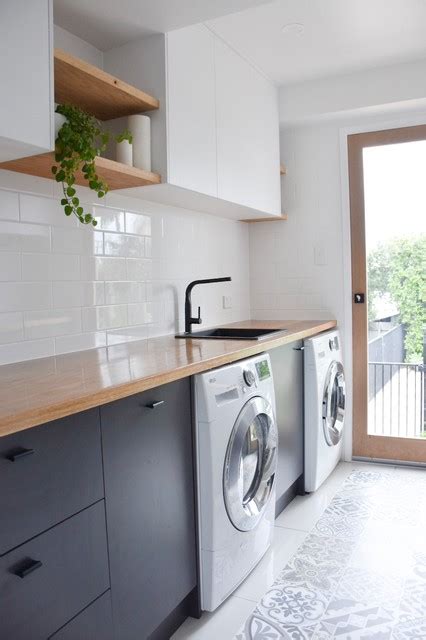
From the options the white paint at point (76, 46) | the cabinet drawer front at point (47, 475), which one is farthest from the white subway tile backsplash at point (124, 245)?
the cabinet drawer front at point (47, 475)

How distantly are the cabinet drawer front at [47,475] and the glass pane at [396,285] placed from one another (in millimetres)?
2478

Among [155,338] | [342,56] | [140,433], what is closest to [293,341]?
[155,338]

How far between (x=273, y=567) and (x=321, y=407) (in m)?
0.97

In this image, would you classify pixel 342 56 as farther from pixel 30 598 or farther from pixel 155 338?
pixel 30 598

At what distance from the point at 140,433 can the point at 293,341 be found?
1.36 m

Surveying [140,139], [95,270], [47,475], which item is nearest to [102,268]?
[95,270]

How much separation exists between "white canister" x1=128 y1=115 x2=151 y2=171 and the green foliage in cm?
185

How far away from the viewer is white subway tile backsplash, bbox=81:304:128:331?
2209 millimetres

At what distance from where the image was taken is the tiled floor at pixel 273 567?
179 centimetres

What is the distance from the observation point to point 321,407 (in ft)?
9.58

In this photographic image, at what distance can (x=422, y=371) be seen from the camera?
3.30 m

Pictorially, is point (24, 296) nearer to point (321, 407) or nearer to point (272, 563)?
point (272, 563)

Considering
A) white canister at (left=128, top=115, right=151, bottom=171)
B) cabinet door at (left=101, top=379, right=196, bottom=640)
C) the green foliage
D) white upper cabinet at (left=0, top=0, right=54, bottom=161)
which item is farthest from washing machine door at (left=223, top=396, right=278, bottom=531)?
the green foliage

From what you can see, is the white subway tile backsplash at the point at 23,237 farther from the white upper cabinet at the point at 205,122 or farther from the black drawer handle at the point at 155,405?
the black drawer handle at the point at 155,405
